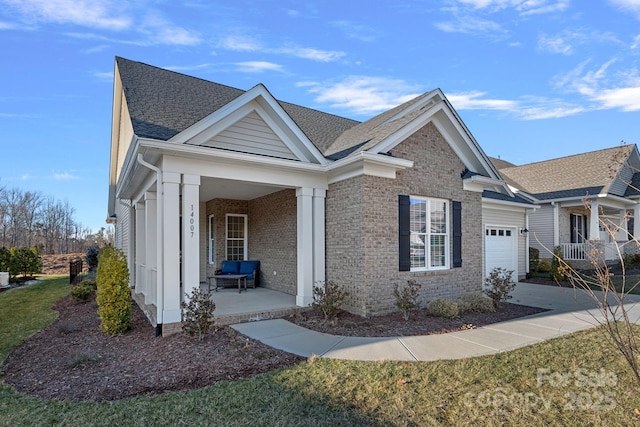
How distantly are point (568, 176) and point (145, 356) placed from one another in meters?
21.1

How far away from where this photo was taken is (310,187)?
28.1 feet

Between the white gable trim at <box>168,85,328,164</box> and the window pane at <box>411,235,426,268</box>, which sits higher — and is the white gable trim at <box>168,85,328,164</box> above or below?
above

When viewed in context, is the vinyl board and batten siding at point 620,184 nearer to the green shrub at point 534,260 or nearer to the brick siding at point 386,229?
the green shrub at point 534,260

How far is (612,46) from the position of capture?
7.09 m

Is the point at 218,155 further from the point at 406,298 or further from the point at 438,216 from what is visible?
the point at 438,216

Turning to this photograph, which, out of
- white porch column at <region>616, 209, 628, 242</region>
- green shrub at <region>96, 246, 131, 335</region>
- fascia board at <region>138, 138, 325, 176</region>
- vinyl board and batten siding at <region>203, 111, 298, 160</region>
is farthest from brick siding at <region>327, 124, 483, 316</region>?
green shrub at <region>96, 246, 131, 335</region>

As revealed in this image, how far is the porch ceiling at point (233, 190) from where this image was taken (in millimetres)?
8953

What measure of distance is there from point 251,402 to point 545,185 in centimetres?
2015

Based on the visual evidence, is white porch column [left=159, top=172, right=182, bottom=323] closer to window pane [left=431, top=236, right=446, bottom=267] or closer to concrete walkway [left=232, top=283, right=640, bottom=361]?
concrete walkway [left=232, top=283, right=640, bottom=361]

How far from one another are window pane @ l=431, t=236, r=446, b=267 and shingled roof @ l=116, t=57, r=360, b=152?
4089 mm

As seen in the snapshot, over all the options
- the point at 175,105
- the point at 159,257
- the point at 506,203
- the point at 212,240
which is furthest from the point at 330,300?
the point at 506,203

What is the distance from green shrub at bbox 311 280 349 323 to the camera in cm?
746

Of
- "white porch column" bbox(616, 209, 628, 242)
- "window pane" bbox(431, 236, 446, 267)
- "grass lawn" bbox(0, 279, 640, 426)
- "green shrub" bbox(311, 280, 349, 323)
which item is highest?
"white porch column" bbox(616, 209, 628, 242)

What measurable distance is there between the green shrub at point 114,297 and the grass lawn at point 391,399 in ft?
7.71
